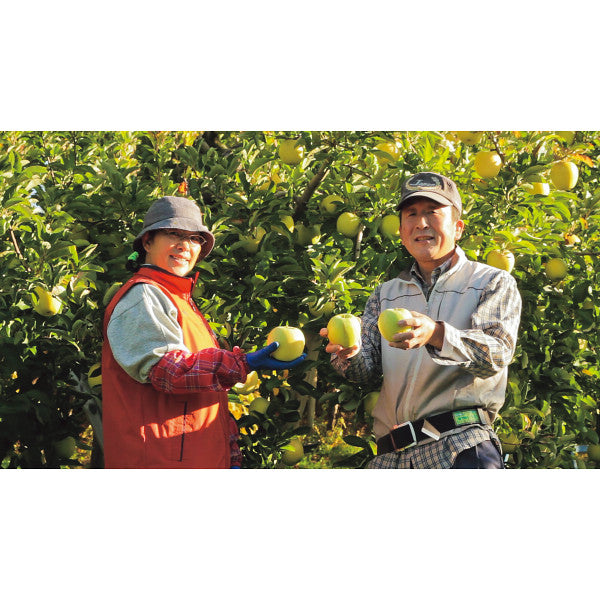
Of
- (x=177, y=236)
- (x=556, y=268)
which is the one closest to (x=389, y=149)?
(x=556, y=268)

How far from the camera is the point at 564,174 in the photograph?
3.27 meters

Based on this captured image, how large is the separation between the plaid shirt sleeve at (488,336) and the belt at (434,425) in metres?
0.13

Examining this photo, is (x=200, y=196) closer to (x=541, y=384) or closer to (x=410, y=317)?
(x=410, y=317)

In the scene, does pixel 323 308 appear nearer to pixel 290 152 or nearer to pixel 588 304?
pixel 290 152

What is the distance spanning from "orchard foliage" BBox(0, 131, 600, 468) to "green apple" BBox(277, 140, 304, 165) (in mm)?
27

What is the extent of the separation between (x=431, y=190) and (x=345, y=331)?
0.49 metres

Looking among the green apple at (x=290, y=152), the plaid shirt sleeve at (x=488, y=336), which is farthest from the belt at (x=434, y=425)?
the green apple at (x=290, y=152)

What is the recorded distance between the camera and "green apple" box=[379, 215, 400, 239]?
2.96 m

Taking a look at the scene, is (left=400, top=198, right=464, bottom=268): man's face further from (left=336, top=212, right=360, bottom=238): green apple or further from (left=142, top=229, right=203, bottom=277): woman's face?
(left=336, top=212, right=360, bottom=238): green apple

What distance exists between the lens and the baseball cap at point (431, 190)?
2.17 meters

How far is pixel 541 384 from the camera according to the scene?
3.32 meters

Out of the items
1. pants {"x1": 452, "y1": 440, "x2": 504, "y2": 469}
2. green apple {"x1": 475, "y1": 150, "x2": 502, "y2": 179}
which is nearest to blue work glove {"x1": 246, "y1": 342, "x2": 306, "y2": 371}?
pants {"x1": 452, "y1": 440, "x2": 504, "y2": 469}

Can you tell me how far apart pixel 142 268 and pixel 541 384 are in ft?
6.52

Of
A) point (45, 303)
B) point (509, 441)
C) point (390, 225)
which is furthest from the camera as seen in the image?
point (509, 441)
